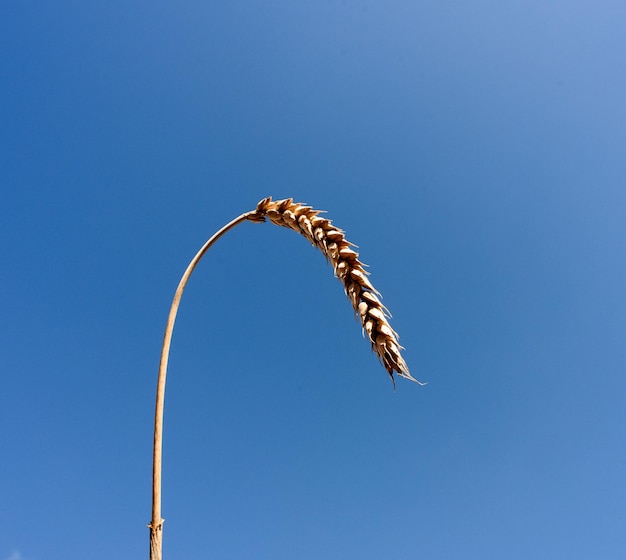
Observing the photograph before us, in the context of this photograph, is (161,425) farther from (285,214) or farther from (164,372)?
(285,214)

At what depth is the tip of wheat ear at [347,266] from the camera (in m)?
2.88

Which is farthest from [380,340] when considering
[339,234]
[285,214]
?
[285,214]

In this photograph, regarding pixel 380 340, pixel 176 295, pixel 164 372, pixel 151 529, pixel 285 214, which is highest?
pixel 285 214

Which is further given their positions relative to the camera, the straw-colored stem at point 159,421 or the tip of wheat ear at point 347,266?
the straw-colored stem at point 159,421

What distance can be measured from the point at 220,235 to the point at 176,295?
0.87 m

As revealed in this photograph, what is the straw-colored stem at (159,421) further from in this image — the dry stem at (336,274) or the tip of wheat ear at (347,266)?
the tip of wheat ear at (347,266)

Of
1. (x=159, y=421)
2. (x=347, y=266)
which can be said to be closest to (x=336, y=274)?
(x=347, y=266)

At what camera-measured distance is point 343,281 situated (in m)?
3.48

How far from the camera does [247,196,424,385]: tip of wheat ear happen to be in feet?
9.46

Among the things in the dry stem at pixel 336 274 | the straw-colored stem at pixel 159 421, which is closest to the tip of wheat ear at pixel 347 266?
the dry stem at pixel 336 274

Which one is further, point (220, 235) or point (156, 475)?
point (220, 235)

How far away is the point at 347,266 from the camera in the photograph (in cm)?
349

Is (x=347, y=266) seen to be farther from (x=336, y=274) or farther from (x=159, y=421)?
(x=159, y=421)

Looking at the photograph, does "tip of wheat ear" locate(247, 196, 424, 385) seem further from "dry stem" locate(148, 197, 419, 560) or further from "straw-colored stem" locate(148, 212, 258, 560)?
"straw-colored stem" locate(148, 212, 258, 560)
